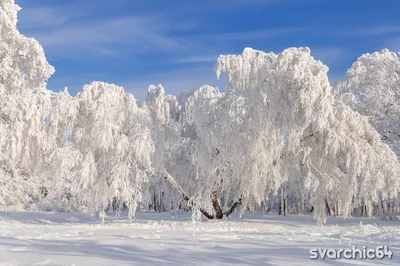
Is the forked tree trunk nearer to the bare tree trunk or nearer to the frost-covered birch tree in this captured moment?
the bare tree trunk

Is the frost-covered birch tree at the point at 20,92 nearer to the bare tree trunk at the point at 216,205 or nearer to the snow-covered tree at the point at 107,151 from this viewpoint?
the snow-covered tree at the point at 107,151

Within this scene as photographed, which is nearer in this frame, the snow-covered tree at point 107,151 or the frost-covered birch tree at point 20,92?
the frost-covered birch tree at point 20,92

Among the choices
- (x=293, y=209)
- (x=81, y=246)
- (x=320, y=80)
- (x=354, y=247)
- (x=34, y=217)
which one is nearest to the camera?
(x=354, y=247)

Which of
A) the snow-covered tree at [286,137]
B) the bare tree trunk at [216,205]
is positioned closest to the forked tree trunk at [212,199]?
the bare tree trunk at [216,205]

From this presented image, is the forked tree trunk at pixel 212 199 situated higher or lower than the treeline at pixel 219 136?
lower

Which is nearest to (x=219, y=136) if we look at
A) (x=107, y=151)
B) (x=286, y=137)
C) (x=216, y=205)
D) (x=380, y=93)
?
(x=286, y=137)

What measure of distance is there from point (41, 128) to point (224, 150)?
7.28 metres

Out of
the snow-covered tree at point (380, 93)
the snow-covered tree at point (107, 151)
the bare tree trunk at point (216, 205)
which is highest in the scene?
the snow-covered tree at point (380, 93)

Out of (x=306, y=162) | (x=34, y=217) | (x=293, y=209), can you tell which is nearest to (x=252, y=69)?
(x=306, y=162)

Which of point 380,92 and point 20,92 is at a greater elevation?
point 380,92

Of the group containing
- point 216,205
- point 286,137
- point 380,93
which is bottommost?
point 216,205

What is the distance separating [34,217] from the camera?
20422 mm

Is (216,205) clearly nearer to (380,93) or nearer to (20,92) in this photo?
(20,92)

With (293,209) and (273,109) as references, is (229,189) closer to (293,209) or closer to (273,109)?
(273,109)
